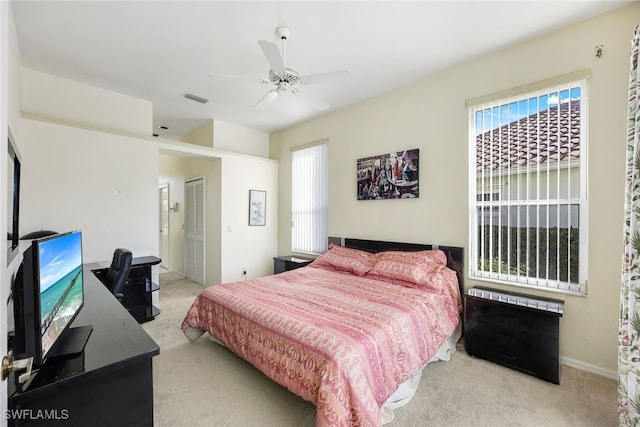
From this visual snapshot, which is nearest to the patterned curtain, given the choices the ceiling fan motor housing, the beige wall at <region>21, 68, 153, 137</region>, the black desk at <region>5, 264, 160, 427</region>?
the ceiling fan motor housing

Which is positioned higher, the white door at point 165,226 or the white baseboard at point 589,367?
the white door at point 165,226

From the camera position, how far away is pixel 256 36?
8.44 feet

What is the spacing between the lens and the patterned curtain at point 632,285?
1624 mm

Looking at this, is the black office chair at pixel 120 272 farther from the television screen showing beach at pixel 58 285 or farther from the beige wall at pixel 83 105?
the beige wall at pixel 83 105

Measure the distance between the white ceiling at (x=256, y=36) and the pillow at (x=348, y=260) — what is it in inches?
85.5

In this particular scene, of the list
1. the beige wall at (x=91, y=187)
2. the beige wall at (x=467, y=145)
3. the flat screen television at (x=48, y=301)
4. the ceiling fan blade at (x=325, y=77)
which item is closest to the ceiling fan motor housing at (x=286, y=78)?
the ceiling fan blade at (x=325, y=77)

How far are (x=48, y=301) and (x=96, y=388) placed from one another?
378mm

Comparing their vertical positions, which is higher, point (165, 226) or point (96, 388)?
point (165, 226)

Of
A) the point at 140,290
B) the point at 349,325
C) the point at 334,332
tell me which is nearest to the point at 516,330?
the point at 349,325

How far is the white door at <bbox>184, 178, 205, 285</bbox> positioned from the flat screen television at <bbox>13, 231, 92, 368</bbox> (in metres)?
3.85

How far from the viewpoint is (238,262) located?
4816mm

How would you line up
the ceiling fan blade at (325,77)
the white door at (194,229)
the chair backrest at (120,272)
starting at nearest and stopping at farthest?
1. the ceiling fan blade at (325,77)
2. the chair backrest at (120,272)
3. the white door at (194,229)

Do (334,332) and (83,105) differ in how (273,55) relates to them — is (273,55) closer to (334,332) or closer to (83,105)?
(334,332)

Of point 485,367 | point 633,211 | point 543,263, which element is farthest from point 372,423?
point 543,263
